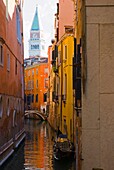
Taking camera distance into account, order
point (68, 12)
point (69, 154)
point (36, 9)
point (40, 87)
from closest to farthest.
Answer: point (69, 154) < point (68, 12) < point (40, 87) < point (36, 9)

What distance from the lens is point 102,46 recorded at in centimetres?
550

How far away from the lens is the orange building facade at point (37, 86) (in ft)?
193

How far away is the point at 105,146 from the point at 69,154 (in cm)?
1101

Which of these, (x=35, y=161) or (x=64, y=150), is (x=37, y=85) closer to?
(x=35, y=161)

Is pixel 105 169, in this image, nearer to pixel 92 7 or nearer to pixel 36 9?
pixel 92 7

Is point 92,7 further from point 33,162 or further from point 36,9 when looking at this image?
point 36,9

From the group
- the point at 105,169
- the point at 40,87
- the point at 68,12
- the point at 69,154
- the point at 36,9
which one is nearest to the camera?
the point at 105,169

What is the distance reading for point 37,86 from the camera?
60375 millimetres

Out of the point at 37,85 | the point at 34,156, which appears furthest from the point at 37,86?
the point at 34,156

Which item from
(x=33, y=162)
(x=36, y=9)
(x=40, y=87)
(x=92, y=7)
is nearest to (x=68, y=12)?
(x=33, y=162)

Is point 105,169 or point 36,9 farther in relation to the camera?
point 36,9

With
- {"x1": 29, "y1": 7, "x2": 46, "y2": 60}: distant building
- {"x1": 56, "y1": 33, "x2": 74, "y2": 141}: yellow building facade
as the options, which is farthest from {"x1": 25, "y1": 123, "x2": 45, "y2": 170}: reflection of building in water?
{"x1": 29, "y1": 7, "x2": 46, "y2": 60}: distant building

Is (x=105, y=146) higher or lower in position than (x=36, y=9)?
lower

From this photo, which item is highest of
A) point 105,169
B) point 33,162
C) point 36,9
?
point 36,9
